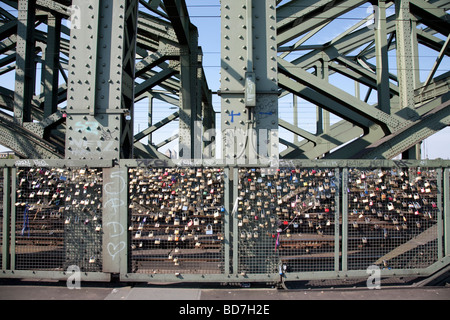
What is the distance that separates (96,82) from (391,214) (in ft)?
15.9

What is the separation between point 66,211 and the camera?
412 cm

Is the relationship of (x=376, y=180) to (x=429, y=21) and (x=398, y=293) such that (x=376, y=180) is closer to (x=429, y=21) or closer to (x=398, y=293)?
(x=398, y=293)

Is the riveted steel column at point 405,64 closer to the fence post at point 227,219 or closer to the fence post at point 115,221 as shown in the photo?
the fence post at point 227,219

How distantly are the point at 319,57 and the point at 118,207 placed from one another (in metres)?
12.0

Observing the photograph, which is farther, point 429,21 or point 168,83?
point 168,83

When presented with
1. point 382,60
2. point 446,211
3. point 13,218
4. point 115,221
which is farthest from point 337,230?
point 382,60

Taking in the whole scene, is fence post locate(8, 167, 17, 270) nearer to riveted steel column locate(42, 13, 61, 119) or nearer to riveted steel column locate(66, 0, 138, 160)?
riveted steel column locate(66, 0, 138, 160)

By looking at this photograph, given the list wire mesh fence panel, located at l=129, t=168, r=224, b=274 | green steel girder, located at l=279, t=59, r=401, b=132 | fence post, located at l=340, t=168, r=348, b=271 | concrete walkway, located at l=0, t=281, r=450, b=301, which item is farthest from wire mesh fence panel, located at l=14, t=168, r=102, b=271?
green steel girder, located at l=279, t=59, r=401, b=132

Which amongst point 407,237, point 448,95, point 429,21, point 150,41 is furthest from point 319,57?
point 407,237

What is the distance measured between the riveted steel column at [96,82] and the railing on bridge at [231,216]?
41 cm

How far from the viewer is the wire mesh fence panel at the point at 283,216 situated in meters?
3.99

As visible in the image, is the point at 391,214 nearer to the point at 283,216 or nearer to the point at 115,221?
the point at 283,216

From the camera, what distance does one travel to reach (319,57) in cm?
1295

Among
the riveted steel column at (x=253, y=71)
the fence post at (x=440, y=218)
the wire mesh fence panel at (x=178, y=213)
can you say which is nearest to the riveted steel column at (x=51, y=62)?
the wire mesh fence panel at (x=178, y=213)
